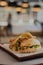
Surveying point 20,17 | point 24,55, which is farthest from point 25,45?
point 20,17

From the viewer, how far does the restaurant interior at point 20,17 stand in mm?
5140

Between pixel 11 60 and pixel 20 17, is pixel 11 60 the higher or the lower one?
the higher one

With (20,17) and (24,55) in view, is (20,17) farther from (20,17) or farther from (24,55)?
(24,55)

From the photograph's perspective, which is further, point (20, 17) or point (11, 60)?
point (20, 17)

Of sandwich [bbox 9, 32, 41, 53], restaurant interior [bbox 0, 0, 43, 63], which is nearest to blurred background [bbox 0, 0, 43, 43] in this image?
restaurant interior [bbox 0, 0, 43, 63]

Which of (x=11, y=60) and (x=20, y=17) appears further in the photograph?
(x=20, y=17)

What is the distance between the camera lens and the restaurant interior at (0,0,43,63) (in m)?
5.14

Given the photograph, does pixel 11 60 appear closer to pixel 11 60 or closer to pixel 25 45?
pixel 11 60

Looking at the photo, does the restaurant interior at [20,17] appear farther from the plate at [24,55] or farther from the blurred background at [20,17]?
the plate at [24,55]

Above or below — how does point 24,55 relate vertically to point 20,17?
above

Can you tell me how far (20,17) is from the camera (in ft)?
18.0

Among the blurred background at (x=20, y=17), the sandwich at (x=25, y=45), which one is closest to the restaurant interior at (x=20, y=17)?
the blurred background at (x=20, y=17)

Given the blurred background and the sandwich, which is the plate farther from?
the blurred background

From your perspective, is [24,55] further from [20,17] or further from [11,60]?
[20,17]
